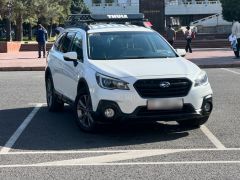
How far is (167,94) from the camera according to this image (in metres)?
8.16

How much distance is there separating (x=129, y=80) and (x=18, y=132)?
2176 millimetres

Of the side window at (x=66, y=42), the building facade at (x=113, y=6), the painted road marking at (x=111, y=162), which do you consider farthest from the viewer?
the building facade at (x=113, y=6)

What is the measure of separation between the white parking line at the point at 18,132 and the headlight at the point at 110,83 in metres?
1.51

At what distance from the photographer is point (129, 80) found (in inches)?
318

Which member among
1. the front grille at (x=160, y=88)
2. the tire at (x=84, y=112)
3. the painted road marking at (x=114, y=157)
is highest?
the front grille at (x=160, y=88)

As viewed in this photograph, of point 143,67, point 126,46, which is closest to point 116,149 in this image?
point 143,67

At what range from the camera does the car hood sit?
8.25 m

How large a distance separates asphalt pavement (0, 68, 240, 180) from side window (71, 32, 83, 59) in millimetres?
1210

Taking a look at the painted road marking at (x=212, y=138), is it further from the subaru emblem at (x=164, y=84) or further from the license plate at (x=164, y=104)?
the subaru emblem at (x=164, y=84)

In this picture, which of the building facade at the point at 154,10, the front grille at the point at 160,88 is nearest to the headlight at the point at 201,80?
the front grille at the point at 160,88

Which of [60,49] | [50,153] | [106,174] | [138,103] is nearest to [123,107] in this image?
[138,103]

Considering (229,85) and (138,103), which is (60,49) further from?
(229,85)

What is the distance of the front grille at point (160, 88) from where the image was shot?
8109 mm

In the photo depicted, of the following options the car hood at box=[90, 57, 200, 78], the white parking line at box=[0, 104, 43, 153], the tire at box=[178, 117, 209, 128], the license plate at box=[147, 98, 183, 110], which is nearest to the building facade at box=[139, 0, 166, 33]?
the white parking line at box=[0, 104, 43, 153]
